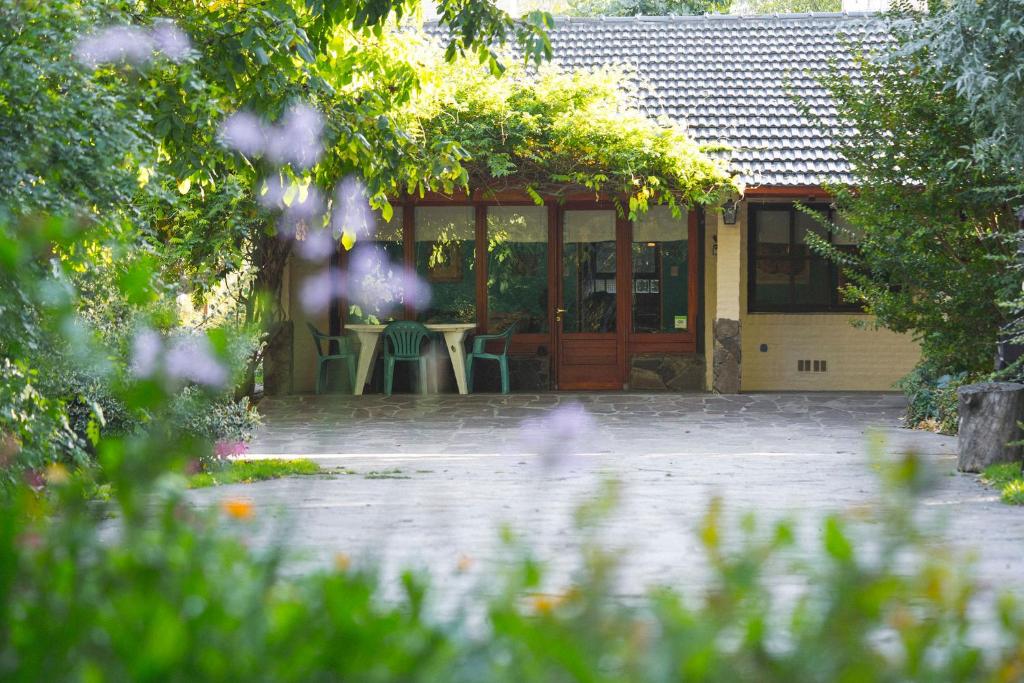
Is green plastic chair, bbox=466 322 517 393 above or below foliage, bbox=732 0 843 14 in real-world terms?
below

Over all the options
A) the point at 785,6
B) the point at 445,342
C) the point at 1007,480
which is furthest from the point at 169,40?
the point at 785,6

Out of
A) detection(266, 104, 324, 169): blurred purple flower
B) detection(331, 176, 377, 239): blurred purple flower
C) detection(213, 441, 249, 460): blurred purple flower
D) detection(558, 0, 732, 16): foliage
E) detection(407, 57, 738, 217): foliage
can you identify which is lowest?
detection(213, 441, 249, 460): blurred purple flower

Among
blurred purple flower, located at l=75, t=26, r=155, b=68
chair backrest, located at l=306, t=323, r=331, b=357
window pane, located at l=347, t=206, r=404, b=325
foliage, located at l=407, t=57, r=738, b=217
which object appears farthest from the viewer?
window pane, located at l=347, t=206, r=404, b=325

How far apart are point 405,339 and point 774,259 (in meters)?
4.73

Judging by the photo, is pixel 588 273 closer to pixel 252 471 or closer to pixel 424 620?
pixel 252 471

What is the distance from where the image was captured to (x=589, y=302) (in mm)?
15008

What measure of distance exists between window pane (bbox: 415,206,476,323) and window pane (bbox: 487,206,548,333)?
0.27 metres

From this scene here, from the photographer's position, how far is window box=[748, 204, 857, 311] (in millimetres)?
14836

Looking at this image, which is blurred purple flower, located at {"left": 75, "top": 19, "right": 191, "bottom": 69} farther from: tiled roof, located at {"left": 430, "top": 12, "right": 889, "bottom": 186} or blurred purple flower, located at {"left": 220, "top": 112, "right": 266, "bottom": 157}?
tiled roof, located at {"left": 430, "top": 12, "right": 889, "bottom": 186}

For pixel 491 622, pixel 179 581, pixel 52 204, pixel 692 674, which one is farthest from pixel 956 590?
pixel 52 204

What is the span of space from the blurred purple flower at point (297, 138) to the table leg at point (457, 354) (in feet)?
Answer: 23.2

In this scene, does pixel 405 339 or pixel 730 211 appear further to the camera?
pixel 405 339

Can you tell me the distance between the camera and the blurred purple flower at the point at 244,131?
673 centimetres

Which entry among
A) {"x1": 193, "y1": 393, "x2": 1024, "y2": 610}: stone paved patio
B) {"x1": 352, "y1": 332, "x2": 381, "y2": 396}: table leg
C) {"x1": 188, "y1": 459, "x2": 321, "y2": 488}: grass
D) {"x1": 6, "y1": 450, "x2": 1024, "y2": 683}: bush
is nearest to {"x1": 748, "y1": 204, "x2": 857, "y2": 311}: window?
{"x1": 193, "y1": 393, "x2": 1024, "y2": 610}: stone paved patio
